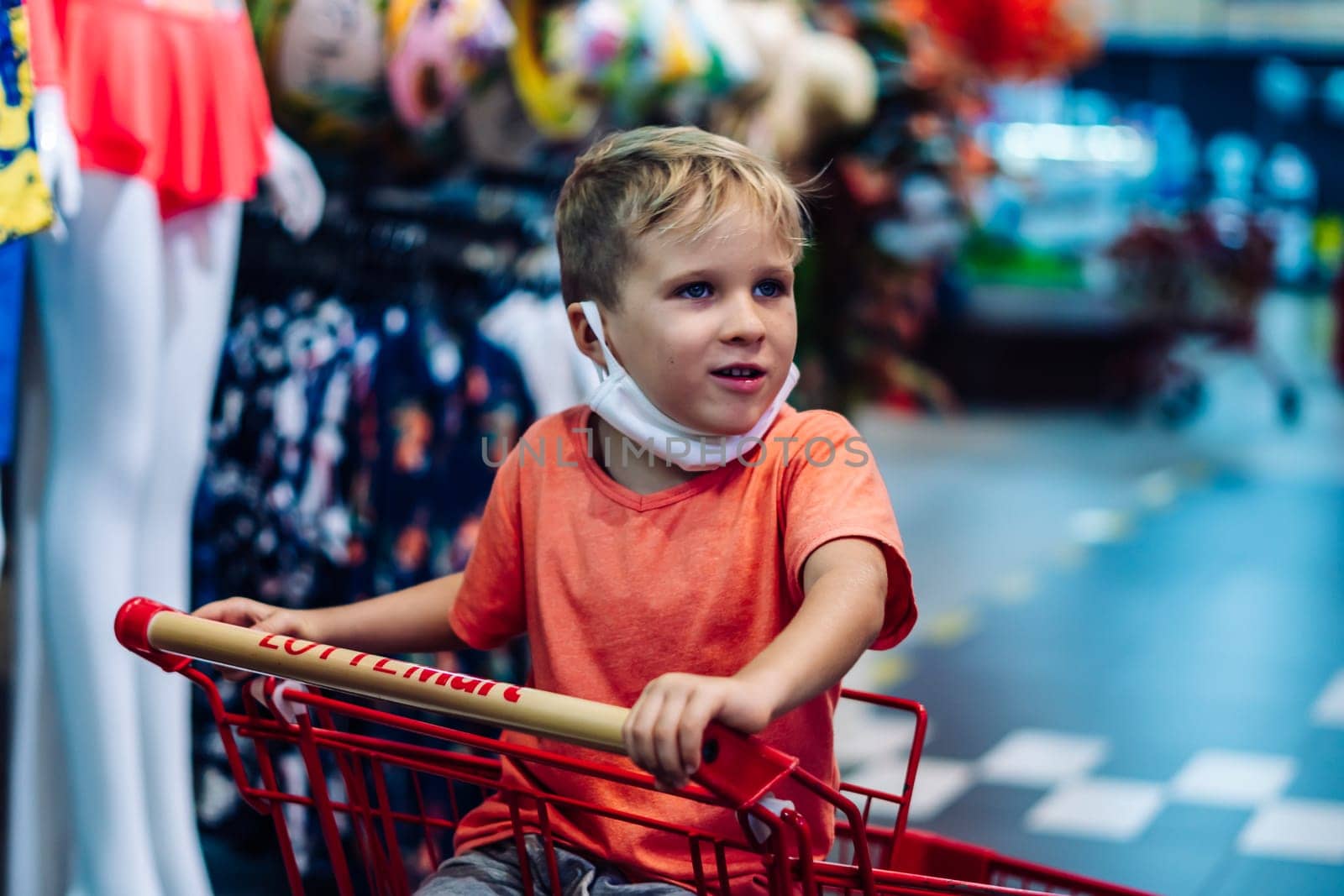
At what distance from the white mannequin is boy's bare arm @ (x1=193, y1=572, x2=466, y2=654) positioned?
67 cm

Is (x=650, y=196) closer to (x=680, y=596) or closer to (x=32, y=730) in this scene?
(x=680, y=596)

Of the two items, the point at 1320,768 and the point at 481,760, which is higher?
the point at 481,760

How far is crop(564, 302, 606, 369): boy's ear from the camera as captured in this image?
145cm

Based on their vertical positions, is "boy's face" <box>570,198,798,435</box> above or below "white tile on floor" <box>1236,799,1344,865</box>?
above

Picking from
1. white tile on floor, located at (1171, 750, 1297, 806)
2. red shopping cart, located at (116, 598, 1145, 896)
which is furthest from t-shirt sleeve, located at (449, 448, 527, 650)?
white tile on floor, located at (1171, 750, 1297, 806)

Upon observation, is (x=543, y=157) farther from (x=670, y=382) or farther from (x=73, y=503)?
(x=670, y=382)

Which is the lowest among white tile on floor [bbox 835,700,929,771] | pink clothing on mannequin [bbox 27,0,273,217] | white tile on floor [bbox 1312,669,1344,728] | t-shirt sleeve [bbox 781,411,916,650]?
white tile on floor [bbox 1312,669,1344,728]

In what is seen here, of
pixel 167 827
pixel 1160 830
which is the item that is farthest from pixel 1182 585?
pixel 167 827

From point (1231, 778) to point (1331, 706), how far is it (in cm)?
63

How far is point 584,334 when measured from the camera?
4.80ft

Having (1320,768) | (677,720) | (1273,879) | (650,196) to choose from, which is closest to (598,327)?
(650,196)

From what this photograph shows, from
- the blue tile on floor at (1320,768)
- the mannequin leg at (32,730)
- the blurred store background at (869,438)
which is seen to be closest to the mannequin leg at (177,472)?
the mannequin leg at (32,730)

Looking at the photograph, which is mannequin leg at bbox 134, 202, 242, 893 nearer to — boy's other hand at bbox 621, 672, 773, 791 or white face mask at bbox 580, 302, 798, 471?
white face mask at bbox 580, 302, 798, 471


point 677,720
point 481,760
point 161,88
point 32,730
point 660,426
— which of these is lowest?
point 32,730
